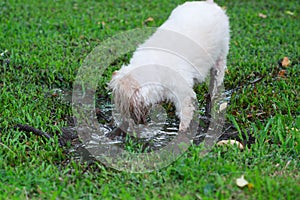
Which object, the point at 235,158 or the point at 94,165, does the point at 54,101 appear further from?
the point at 235,158

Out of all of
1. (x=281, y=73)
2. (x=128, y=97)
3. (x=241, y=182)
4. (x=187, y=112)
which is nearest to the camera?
(x=241, y=182)

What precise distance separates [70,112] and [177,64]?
125 cm

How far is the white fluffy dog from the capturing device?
3742mm

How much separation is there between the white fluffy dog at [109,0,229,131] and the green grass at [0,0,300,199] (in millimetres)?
474

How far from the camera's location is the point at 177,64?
4176 millimetres

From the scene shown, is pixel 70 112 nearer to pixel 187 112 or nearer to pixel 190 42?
pixel 187 112

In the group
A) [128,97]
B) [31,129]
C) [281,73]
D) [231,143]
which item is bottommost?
[281,73]

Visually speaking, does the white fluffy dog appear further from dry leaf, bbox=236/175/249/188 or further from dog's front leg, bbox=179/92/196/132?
dry leaf, bbox=236/175/249/188

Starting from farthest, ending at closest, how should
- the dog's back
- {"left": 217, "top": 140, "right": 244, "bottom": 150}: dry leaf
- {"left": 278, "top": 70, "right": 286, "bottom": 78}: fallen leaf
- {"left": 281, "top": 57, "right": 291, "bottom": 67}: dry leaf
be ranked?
{"left": 281, "top": 57, "right": 291, "bottom": 67}: dry leaf, {"left": 278, "top": 70, "right": 286, "bottom": 78}: fallen leaf, the dog's back, {"left": 217, "top": 140, "right": 244, "bottom": 150}: dry leaf

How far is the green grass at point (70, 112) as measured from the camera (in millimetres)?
3361

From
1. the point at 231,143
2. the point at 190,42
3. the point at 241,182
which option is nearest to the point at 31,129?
the point at 190,42

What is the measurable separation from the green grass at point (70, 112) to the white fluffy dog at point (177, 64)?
1.55 ft

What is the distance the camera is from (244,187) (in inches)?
127

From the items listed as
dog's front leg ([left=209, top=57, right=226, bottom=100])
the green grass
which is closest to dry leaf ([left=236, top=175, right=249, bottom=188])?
the green grass
